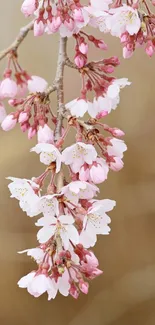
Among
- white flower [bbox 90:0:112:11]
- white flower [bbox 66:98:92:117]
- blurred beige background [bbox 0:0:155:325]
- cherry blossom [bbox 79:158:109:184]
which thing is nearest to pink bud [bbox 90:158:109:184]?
cherry blossom [bbox 79:158:109:184]

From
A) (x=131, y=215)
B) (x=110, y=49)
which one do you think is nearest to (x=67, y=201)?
(x=110, y=49)

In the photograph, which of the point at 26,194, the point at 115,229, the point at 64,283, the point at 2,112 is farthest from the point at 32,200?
the point at 115,229

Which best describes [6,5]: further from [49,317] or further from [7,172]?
[49,317]

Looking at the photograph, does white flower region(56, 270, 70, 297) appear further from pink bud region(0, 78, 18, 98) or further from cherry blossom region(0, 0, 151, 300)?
pink bud region(0, 78, 18, 98)

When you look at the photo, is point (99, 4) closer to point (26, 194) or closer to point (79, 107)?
point (79, 107)

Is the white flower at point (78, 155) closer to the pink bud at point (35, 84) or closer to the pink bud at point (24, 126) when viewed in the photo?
the pink bud at point (24, 126)

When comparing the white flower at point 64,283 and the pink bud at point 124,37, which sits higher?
the pink bud at point 124,37

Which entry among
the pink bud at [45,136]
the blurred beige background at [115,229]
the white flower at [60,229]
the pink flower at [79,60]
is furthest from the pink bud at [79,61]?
the blurred beige background at [115,229]
